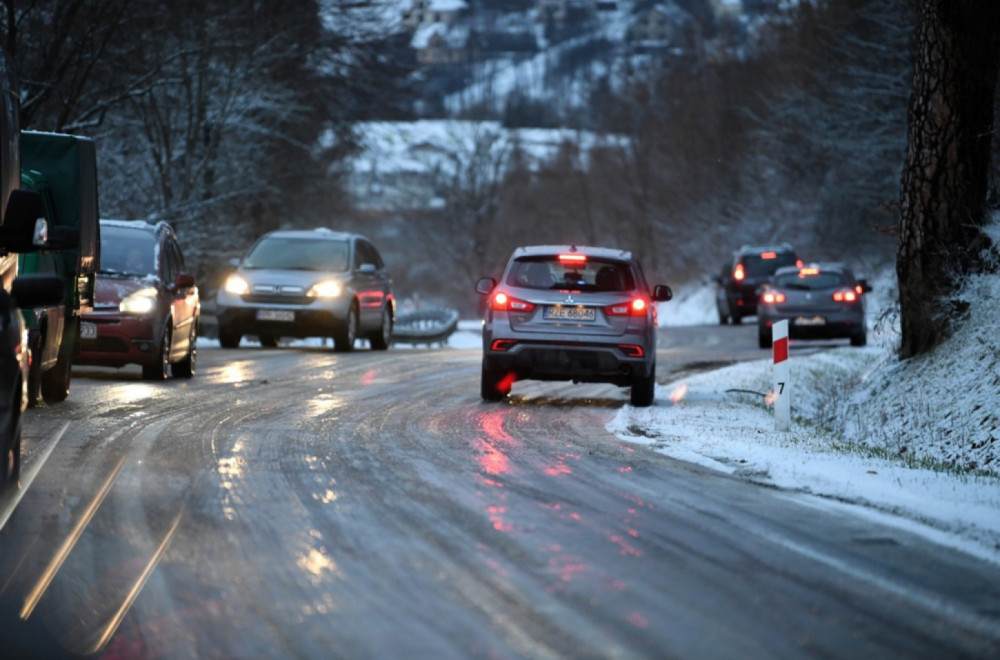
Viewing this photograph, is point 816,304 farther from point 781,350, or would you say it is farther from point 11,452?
point 11,452

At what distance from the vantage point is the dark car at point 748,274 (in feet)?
136

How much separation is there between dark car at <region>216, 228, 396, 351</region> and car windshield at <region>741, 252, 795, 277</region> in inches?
661

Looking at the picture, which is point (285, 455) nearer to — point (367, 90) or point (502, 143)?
point (367, 90)

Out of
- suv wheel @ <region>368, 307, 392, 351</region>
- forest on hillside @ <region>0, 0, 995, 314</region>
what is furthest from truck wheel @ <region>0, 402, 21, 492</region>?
suv wheel @ <region>368, 307, 392, 351</region>

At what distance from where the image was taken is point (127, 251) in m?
18.3

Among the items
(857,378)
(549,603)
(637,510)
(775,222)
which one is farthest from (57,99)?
(775,222)

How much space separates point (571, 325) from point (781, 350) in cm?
271

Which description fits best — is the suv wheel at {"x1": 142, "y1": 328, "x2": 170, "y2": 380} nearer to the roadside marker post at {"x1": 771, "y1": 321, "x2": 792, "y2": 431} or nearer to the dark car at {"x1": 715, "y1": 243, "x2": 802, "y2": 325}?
the roadside marker post at {"x1": 771, "y1": 321, "x2": 792, "y2": 431}

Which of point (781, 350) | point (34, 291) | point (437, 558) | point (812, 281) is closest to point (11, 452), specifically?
point (34, 291)

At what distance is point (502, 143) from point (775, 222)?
39803 mm

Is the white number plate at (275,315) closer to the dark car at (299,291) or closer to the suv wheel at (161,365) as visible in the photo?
the dark car at (299,291)

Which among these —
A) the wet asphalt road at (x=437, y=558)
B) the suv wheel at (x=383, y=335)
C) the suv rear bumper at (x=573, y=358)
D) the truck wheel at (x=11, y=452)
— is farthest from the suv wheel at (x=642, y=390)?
the suv wheel at (x=383, y=335)

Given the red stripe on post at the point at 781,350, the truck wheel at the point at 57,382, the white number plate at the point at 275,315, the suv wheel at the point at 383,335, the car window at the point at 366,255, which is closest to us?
the red stripe on post at the point at 781,350

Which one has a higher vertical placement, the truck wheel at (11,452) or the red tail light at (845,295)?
the red tail light at (845,295)
